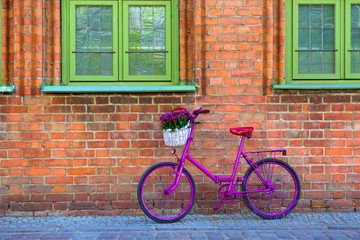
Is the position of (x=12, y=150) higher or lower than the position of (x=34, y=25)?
lower

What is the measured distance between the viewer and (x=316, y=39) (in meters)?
5.71

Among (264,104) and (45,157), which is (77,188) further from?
(264,104)

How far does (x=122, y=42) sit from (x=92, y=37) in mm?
403

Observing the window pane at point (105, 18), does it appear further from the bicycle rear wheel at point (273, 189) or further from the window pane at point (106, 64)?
the bicycle rear wheel at point (273, 189)

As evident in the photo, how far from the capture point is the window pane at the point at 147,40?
5.65 metres

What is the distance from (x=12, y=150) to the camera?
211 inches

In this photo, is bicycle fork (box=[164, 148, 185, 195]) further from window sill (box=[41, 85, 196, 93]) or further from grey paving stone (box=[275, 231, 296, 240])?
grey paving stone (box=[275, 231, 296, 240])

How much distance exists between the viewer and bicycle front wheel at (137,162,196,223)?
16.3ft

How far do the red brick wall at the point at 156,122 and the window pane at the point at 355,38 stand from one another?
0.43 metres

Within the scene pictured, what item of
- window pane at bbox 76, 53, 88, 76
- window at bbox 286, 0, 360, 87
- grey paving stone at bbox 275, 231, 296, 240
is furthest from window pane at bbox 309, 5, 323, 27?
window pane at bbox 76, 53, 88, 76

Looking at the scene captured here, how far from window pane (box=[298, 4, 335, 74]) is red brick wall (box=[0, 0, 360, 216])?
35 centimetres

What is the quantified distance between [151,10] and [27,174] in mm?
2646

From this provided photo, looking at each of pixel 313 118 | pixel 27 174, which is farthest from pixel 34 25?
pixel 313 118


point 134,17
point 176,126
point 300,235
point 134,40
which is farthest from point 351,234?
point 134,17
